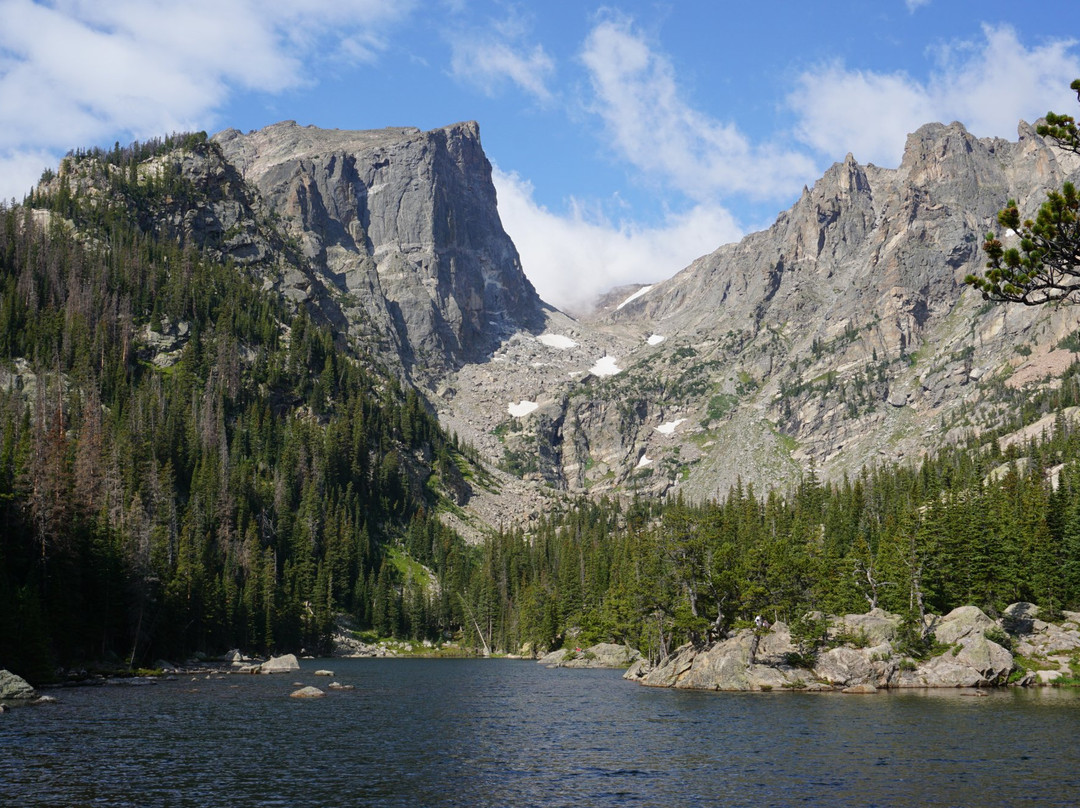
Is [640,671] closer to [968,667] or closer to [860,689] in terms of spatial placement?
[860,689]

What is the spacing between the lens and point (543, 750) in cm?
4884

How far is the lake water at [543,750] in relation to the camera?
118ft

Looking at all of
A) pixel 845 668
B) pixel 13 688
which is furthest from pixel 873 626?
pixel 13 688

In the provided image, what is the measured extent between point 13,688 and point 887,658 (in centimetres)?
7479

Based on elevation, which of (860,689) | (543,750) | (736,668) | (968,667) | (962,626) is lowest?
(860,689)

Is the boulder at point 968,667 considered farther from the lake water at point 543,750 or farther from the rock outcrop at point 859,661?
the lake water at point 543,750

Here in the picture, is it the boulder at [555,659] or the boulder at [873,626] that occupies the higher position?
the boulder at [873,626]

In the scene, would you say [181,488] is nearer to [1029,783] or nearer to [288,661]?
[288,661]

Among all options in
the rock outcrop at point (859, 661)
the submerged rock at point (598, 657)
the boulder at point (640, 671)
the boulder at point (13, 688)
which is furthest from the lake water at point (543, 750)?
the submerged rock at point (598, 657)

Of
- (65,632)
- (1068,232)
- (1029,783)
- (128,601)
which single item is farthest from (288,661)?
(1068,232)

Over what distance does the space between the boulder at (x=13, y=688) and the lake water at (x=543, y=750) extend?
3.24 m

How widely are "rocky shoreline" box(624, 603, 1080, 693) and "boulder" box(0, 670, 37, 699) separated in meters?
58.1

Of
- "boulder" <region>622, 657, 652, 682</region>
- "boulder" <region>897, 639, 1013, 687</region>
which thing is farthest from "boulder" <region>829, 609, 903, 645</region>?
"boulder" <region>622, 657, 652, 682</region>

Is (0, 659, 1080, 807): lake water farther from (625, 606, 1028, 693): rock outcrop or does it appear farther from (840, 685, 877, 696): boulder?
(625, 606, 1028, 693): rock outcrop
